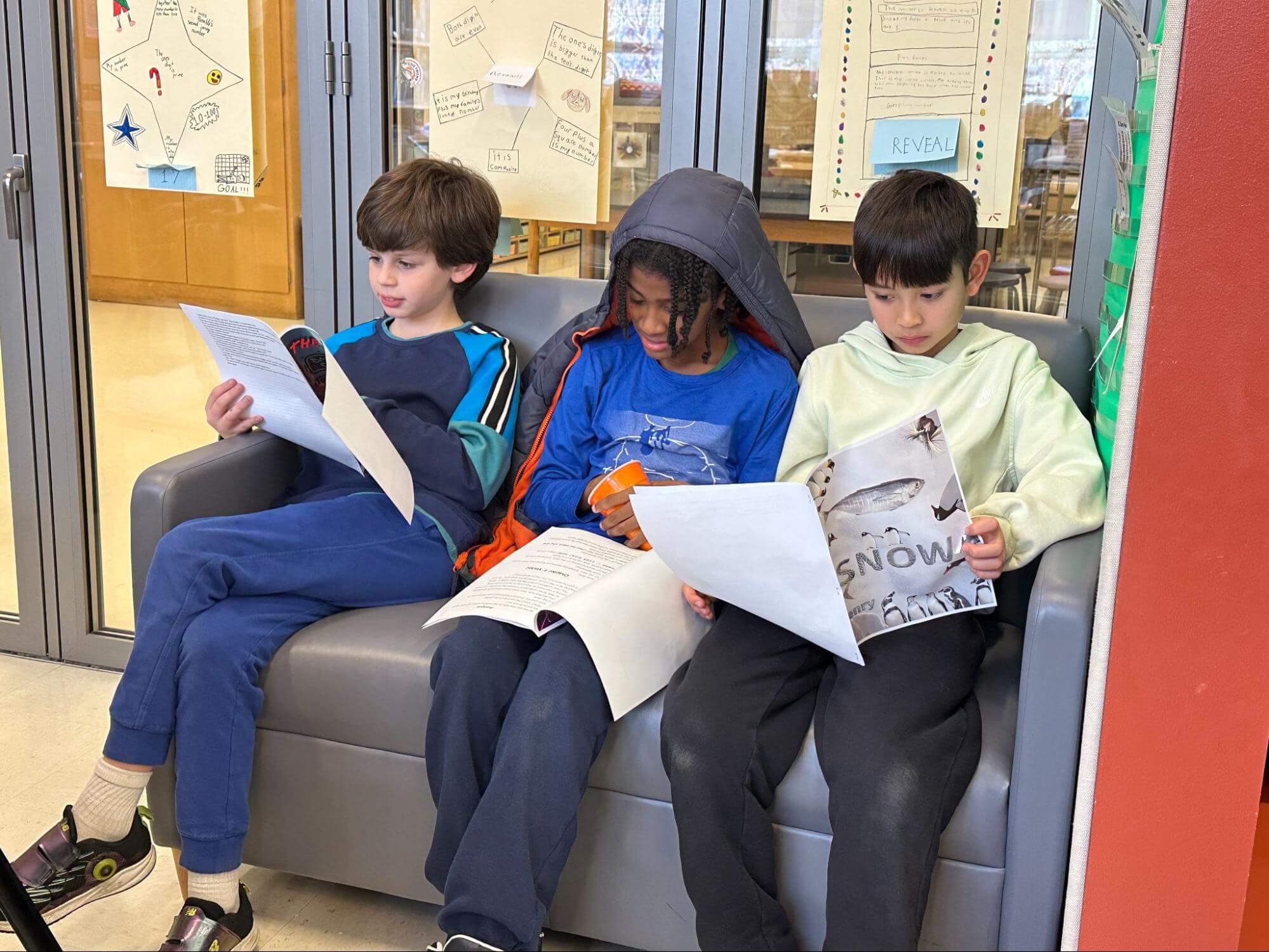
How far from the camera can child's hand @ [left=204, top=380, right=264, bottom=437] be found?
1690 millimetres

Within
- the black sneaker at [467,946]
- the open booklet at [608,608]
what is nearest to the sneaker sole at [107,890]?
the black sneaker at [467,946]

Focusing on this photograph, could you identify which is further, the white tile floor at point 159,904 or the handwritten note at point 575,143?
the handwritten note at point 575,143

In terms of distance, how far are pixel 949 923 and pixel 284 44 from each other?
176 cm

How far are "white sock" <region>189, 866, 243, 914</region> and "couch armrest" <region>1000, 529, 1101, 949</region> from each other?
34.4 inches

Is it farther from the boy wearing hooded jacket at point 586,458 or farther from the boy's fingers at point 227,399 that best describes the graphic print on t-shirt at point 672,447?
the boy's fingers at point 227,399

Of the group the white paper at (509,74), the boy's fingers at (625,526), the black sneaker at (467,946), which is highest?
the white paper at (509,74)

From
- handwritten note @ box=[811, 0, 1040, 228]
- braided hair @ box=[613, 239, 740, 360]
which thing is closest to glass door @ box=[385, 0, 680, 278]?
handwritten note @ box=[811, 0, 1040, 228]

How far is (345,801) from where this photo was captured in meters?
→ 1.51

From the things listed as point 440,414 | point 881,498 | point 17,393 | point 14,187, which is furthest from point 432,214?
point 17,393

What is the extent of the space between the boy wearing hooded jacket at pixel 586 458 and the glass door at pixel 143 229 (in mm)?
763

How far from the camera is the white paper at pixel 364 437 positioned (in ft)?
4.68

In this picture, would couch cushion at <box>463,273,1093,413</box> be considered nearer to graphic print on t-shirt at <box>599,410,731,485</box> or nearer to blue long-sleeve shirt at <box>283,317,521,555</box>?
blue long-sleeve shirt at <box>283,317,521,555</box>

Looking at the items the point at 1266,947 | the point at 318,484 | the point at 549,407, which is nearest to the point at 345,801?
the point at 318,484

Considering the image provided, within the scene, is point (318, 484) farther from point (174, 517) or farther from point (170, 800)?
point (170, 800)
